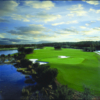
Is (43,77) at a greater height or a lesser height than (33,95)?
greater

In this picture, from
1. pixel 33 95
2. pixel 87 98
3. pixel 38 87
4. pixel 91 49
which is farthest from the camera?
pixel 91 49

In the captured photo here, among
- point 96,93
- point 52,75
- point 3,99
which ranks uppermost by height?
point 52,75

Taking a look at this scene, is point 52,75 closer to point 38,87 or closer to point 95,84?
point 38,87

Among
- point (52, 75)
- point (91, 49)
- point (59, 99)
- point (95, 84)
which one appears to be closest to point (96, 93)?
point (95, 84)

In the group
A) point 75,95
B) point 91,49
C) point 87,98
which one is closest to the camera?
point 87,98

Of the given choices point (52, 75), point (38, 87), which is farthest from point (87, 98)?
point (38, 87)

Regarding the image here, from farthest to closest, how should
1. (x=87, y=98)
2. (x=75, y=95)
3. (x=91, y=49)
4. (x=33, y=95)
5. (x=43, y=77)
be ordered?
(x=91, y=49) → (x=43, y=77) → (x=33, y=95) → (x=75, y=95) → (x=87, y=98)

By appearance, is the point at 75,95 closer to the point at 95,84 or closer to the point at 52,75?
the point at 95,84

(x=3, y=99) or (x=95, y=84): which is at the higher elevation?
(x=95, y=84)

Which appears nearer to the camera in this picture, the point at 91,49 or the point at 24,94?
the point at 24,94
